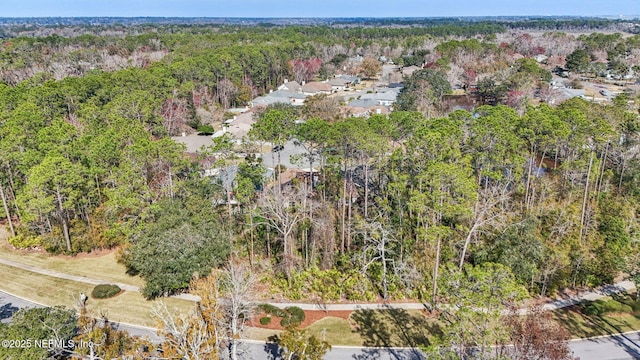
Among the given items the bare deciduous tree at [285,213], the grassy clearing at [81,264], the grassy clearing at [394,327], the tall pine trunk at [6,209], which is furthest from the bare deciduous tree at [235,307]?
the tall pine trunk at [6,209]

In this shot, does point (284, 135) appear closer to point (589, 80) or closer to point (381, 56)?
point (589, 80)

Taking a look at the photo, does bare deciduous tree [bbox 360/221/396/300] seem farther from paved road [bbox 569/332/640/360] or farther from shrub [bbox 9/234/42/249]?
shrub [bbox 9/234/42/249]

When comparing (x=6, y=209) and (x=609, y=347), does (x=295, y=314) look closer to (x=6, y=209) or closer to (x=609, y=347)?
(x=609, y=347)

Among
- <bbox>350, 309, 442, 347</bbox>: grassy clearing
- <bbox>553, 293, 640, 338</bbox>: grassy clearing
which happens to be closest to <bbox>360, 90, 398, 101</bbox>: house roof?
<bbox>553, 293, 640, 338</bbox>: grassy clearing

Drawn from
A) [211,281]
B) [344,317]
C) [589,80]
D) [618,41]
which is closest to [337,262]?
[344,317]

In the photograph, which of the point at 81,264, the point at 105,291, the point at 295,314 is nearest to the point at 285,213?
the point at 295,314

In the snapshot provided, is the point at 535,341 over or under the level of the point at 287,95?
under
